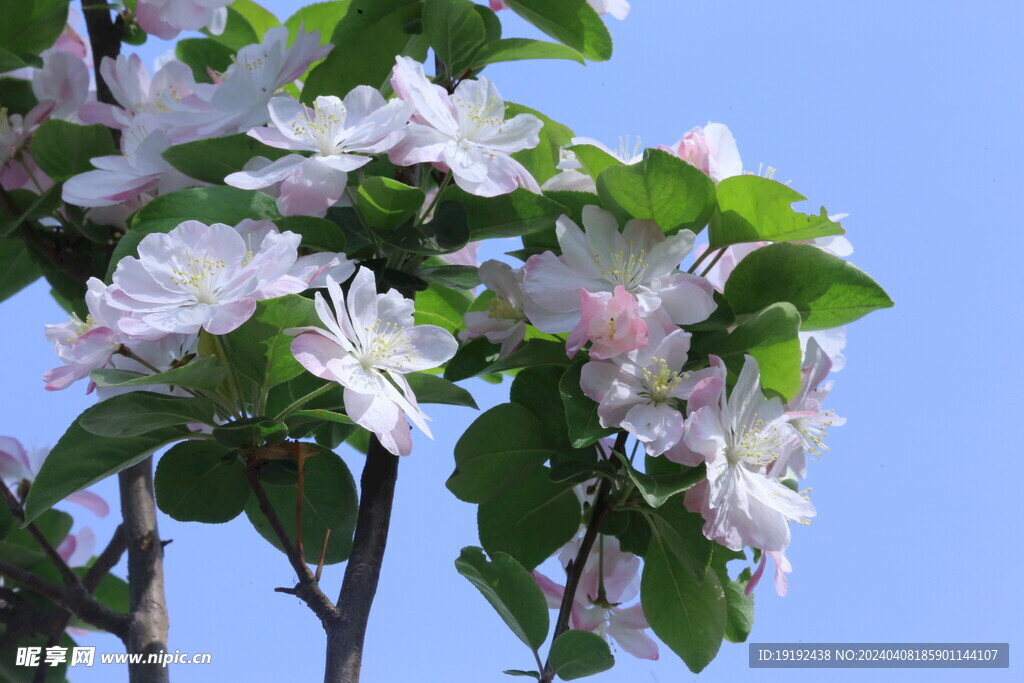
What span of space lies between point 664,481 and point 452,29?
1.52 ft

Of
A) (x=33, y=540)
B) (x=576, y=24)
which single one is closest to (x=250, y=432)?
(x=576, y=24)

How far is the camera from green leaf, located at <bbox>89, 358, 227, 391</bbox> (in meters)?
0.76

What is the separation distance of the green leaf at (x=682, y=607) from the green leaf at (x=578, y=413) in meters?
0.16

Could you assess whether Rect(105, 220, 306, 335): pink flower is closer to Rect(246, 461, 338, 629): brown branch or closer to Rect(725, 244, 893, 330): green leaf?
Rect(246, 461, 338, 629): brown branch

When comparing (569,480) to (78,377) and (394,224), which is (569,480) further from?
(78,377)

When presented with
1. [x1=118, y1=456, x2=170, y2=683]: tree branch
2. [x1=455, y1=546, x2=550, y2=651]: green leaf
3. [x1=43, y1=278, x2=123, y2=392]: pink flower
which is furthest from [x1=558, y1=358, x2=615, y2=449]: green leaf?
[x1=118, y1=456, x2=170, y2=683]: tree branch

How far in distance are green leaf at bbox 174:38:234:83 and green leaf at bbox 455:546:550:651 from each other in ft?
2.67

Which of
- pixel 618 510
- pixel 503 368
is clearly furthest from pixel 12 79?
pixel 618 510

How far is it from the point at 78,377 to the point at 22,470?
2.27 feet

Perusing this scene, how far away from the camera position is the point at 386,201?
2.97ft

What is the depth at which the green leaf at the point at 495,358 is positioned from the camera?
3.02 feet

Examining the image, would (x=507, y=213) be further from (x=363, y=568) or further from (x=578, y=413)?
(x=363, y=568)

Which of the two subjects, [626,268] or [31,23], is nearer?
[626,268]

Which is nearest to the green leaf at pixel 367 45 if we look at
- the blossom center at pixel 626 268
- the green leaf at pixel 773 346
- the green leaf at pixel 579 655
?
the blossom center at pixel 626 268
